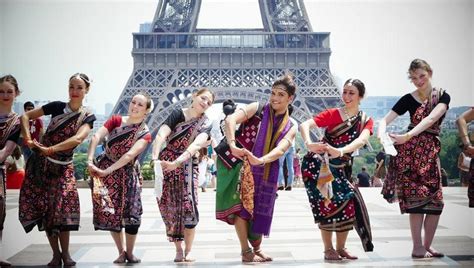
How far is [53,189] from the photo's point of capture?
20.9ft

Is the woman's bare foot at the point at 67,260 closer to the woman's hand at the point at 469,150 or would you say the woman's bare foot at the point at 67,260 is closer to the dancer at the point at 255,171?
the dancer at the point at 255,171

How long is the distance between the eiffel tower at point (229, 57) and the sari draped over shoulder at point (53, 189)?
36.6 m

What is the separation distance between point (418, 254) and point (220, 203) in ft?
5.82

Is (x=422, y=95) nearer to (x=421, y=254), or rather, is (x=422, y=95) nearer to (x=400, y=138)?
(x=400, y=138)

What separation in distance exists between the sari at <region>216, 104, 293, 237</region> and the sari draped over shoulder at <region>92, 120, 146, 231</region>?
2.43 ft

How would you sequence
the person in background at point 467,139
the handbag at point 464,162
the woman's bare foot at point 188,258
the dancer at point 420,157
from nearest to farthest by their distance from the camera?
1. the woman's bare foot at point 188,258
2. the dancer at point 420,157
3. the person in background at point 467,139
4. the handbag at point 464,162

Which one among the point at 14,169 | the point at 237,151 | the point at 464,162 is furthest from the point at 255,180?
the point at 14,169

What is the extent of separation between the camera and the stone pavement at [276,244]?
6.50 m

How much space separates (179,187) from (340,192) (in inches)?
55.2

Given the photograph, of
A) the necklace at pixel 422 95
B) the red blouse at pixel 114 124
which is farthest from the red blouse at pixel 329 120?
the red blouse at pixel 114 124

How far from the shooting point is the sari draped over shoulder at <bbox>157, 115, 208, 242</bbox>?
6.70 meters

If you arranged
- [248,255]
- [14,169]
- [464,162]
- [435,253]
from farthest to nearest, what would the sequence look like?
1. [14,169]
2. [464,162]
3. [435,253]
4. [248,255]

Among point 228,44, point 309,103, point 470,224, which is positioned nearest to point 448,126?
point 309,103

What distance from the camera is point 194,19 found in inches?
1864
